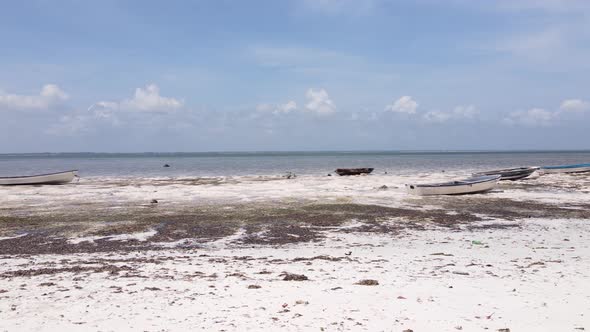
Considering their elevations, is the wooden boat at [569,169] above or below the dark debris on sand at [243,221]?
above

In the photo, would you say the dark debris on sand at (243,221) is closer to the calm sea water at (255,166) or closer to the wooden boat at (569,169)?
the wooden boat at (569,169)

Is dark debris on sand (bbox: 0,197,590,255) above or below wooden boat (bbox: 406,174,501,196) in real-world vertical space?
below

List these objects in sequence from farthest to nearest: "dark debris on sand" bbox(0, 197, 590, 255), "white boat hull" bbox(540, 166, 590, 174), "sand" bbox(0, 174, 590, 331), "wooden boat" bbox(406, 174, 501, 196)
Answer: "white boat hull" bbox(540, 166, 590, 174)
"wooden boat" bbox(406, 174, 501, 196)
"dark debris on sand" bbox(0, 197, 590, 255)
"sand" bbox(0, 174, 590, 331)

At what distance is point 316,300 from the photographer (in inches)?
307

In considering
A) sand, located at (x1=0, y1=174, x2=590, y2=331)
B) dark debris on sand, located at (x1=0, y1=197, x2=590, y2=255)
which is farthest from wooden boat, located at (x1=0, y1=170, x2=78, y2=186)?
sand, located at (x1=0, y1=174, x2=590, y2=331)

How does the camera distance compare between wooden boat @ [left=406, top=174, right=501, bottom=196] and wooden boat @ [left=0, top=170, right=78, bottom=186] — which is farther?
wooden boat @ [left=0, top=170, right=78, bottom=186]

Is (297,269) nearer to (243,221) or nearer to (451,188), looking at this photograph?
(243,221)

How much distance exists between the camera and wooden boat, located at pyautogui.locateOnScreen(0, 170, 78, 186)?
3728 cm

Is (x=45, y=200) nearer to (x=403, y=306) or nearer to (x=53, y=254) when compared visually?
(x=53, y=254)

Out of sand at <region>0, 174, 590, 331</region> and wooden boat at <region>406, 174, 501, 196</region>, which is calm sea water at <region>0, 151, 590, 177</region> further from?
sand at <region>0, 174, 590, 331</region>

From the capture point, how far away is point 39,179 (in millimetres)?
37750

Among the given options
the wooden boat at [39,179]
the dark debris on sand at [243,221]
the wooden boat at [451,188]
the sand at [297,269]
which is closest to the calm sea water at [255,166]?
the wooden boat at [39,179]

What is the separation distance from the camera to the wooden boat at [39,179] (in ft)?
122

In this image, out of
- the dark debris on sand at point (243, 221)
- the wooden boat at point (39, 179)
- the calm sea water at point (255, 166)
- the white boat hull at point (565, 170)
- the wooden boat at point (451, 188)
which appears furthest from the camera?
the calm sea water at point (255, 166)
